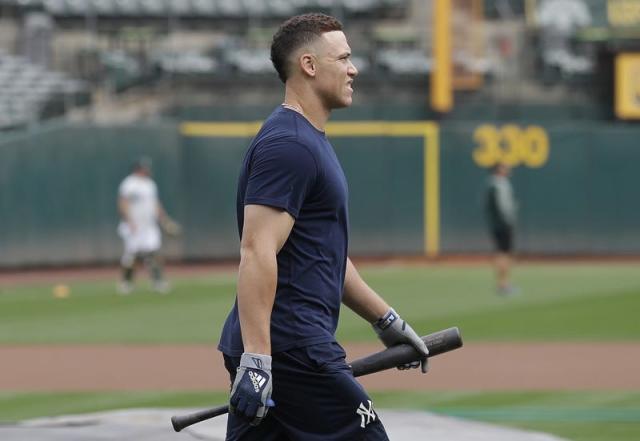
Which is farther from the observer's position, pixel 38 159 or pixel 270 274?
pixel 38 159

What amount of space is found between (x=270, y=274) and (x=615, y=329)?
11.0 meters

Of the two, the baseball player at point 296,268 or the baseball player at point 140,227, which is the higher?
the baseball player at point 296,268

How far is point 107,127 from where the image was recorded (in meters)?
24.6

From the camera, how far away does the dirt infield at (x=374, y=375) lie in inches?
439

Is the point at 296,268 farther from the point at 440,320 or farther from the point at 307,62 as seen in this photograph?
the point at 440,320

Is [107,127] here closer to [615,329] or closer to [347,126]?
[347,126]

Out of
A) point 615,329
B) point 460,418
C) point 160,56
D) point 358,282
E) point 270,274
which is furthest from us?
point 160,56

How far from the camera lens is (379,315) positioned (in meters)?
5.16

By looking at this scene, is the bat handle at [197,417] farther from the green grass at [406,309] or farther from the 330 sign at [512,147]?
the 330 sign at [512,147]

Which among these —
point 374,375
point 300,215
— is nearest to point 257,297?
point 300,215

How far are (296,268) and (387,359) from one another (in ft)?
2.06

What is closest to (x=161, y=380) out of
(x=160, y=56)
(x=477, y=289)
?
(x=477, y=289)

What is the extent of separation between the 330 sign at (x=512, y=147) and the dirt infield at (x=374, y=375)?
43.9 feet

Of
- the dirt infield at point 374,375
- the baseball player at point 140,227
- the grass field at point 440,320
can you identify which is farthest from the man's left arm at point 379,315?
the baseball player at point 140,227
